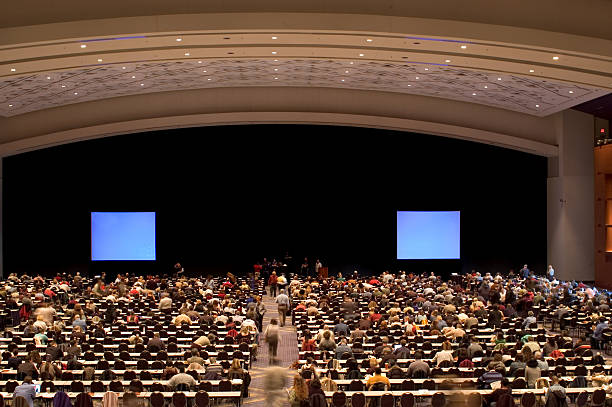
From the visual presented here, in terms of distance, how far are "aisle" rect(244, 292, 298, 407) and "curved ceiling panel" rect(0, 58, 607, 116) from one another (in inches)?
444

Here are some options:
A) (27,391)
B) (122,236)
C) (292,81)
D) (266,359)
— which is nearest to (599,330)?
(266,359)

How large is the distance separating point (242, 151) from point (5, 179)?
1247 centimetres

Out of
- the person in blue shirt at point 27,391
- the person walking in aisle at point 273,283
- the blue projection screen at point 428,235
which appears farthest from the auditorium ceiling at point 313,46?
the person in blue shirt at point 27,391

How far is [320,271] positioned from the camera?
36.7 m

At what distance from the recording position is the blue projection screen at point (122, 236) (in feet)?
131

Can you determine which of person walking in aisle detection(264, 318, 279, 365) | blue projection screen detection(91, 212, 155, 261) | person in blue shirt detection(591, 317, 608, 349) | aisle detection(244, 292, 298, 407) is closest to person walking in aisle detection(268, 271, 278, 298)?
aisle detection(244, 292, 298, 407)

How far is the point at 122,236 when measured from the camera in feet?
132

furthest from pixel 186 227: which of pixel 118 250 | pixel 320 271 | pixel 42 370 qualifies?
pixel 42 370

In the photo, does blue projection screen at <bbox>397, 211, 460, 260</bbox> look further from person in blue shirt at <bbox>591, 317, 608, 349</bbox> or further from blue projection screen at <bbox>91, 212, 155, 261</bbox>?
person in blue shirt at <bbox>591, 317, 608, 349</bbox>

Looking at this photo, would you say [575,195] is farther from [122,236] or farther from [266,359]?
[266,359]

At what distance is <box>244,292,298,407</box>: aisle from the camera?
15.3 meters

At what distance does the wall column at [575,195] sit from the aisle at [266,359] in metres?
17.8

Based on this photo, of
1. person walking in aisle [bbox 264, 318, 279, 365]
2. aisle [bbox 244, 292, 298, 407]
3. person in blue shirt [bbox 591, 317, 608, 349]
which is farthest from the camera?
person in blue shirt [bbox 591, 317, 608, 349]

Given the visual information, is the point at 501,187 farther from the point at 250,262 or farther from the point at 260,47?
the point at 260,47
